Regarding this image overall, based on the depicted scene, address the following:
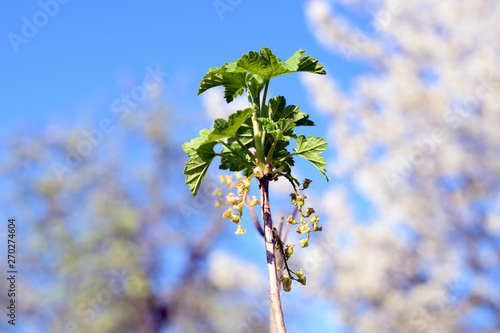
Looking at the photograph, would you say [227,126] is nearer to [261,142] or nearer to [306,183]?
[261,142]

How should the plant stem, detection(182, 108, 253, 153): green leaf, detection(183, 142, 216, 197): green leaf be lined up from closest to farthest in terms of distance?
the plant stem < detection(182, 108, 253, 153): green leaf < detection(183, 142, 216, 197): green leaf

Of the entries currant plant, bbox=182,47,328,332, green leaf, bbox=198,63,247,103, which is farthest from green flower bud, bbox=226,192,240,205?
green leaf, bbox=198,63,247,103

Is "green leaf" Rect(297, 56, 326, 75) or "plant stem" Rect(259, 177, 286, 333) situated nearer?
"plant stem" Rect(259, 177, 286, 333)

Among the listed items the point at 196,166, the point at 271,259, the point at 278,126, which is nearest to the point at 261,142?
the point at 278,126

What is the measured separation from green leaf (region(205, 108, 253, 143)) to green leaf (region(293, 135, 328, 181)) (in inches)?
7.1

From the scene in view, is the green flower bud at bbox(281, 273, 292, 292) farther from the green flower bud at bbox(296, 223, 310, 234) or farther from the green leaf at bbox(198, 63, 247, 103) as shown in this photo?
the green leaf at bbox(198, 63, 247, 103)

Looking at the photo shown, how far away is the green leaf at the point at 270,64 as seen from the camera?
1.02 meters

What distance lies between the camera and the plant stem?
0.87 meters

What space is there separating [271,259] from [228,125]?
0.31 m

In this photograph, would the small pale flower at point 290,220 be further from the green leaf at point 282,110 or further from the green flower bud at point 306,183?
the green leaf at point 282,110

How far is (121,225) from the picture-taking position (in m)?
13.1

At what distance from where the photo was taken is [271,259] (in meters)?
0.93

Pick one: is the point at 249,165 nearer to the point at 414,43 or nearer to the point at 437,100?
the point at 437,100

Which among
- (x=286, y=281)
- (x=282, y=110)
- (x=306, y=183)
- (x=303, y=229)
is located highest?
(x=282, y=110)
